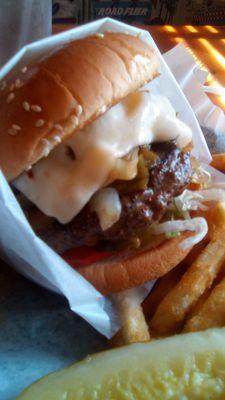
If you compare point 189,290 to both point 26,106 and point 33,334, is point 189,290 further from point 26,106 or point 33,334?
point 26,106

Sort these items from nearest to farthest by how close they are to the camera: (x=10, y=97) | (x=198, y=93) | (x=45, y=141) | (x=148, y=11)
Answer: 1. (x=45, y=141)
2. (x=10, y=97)
3. (x=198, y=93)
4. (x=148, y=11)

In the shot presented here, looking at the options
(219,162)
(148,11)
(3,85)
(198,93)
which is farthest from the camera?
(148,11)

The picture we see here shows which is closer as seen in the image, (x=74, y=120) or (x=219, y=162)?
(x=74, y=120)

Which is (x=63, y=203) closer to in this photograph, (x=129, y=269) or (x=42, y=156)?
(x=42, y=156)

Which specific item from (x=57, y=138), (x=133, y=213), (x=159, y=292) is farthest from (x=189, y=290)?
(x=57, y=138)

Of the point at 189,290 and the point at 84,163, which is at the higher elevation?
the point at 84,163

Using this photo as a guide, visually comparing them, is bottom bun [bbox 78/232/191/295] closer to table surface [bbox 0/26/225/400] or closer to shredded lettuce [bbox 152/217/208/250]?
shredded lettuce [bbox 152/217/208/250]

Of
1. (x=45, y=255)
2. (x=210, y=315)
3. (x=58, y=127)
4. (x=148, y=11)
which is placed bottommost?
(x=148, y=11)
